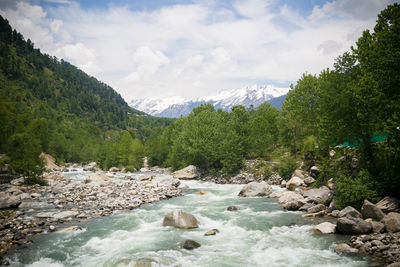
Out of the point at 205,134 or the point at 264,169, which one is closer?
the point at 264,169

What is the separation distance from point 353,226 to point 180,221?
39.3ft

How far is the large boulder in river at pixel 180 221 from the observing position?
19188mm

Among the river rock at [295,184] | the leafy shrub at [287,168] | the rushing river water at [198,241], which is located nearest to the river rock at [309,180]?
the river rock at [295,184]

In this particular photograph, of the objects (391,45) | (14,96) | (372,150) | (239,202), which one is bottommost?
(239,202)

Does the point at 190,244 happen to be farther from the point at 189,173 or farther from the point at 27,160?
the point at 189,173

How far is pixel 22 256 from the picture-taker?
1394cm

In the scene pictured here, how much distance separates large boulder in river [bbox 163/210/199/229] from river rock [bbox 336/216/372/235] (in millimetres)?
10206

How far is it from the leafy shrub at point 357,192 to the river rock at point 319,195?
2457 millimetres

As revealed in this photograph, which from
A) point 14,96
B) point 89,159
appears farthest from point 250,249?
point 14,96

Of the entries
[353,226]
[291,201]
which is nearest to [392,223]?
[353,226]

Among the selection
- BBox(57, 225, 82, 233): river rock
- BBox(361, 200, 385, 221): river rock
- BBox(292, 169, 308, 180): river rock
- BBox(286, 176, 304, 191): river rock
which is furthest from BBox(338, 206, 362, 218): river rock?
BBox(57, 225, 82, 233): river rock

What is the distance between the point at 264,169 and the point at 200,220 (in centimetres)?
2525

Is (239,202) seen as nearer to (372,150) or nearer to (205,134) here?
(372,150)

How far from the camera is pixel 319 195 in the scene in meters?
24.9
